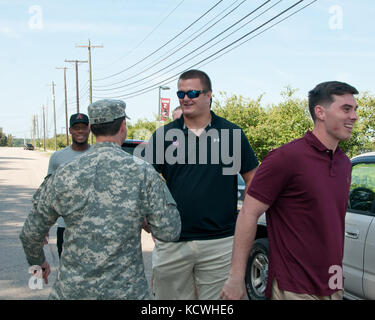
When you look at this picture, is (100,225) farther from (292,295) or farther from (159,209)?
(292,295)

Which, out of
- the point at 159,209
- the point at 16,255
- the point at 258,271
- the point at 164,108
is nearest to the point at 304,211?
the point at 159,209

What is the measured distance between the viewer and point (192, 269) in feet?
10.7

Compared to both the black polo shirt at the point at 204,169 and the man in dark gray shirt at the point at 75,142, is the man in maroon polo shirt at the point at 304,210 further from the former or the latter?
the man in dark gray shirt at the point at 75,142

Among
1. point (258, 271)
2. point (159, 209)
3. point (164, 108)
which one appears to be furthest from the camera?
point (164, 108)

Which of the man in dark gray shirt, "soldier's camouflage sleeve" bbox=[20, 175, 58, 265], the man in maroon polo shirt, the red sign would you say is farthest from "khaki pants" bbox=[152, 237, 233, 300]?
the red sign

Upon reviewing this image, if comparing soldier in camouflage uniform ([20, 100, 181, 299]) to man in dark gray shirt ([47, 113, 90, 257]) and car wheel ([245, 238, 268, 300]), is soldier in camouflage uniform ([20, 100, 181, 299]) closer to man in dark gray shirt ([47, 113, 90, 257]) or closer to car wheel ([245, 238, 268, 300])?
man in dark gray shirt ([47, 113, 90, 257])

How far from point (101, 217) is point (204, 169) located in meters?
1.18

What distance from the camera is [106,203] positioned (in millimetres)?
2229

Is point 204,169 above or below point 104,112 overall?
below

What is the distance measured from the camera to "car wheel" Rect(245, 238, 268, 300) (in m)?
Result: 4.84

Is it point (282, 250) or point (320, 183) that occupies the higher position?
point (320, 183)
